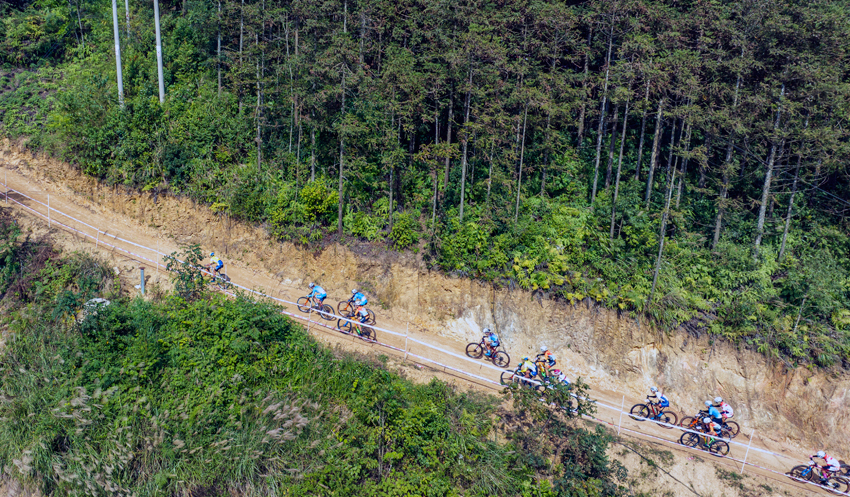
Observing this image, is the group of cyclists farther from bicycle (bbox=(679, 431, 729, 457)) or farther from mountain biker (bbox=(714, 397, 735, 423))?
bicycle (bbox=(679, 431, 729, 457))

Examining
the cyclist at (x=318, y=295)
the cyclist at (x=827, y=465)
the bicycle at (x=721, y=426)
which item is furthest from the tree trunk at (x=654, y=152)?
the cyclist at (x=318, y=295)

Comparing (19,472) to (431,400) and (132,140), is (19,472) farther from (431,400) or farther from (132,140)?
(132,140)

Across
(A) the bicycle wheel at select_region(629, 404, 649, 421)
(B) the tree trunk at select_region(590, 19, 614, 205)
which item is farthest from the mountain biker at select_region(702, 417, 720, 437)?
(B) the tree trunk at select_region(590, 19, 614, 205)

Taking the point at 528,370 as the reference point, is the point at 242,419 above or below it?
above

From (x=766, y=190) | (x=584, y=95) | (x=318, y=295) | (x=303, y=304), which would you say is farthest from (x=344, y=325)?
(x=766, y=190)

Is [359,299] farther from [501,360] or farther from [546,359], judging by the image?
[546,359]

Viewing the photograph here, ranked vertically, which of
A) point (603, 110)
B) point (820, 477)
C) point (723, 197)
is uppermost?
point (603, 110)
